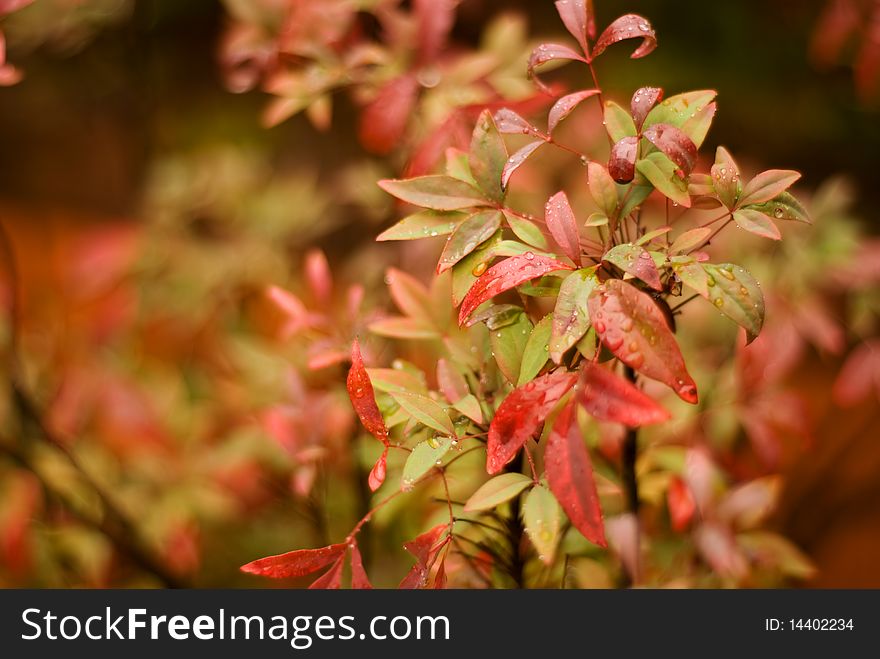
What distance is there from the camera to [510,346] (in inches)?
24.6

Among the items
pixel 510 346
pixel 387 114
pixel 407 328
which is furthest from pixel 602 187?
pixel 387 114

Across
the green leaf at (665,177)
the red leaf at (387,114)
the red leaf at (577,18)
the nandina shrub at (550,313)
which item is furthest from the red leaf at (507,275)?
the red leaf at (387,114)

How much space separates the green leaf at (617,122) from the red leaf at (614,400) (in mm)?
206

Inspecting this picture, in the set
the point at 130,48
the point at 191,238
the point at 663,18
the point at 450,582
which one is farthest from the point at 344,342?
the point at 663,18

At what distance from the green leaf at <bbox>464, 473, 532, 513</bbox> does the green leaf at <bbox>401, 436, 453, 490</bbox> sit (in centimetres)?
5

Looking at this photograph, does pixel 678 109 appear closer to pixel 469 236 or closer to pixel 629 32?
pixel 629 32

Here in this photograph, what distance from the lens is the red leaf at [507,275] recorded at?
1.81 ft

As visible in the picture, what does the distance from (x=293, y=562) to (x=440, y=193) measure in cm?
35

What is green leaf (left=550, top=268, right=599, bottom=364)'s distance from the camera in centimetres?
52

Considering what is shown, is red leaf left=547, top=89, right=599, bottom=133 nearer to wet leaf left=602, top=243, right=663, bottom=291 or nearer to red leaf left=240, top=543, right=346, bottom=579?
wet leaf left=602, top=243, right=663, bottom=291

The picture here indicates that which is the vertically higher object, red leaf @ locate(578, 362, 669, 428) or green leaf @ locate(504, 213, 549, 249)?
green leaf @ locate(504, 213, 549, 249)

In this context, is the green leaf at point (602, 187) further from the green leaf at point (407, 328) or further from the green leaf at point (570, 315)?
the green leaf at point (407, 328)

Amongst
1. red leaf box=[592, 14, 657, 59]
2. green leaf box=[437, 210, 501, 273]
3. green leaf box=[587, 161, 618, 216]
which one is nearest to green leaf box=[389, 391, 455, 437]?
green leaf box=[437, 210, 501, 273]

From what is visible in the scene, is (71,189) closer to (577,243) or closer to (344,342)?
(344,342)
